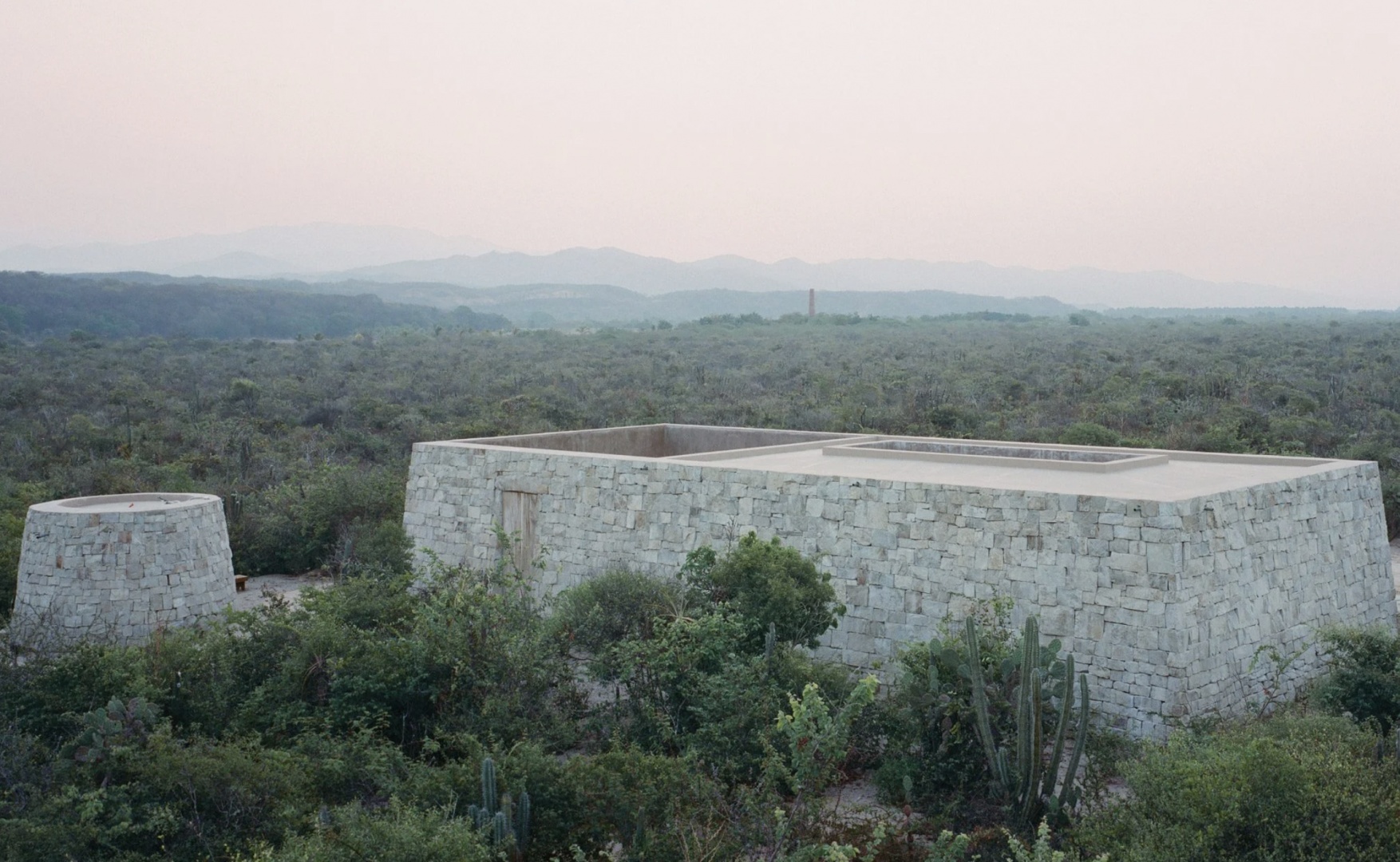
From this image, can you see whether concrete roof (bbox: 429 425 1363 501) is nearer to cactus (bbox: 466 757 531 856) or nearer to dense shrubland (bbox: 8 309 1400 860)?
dense shrubland (bbox: 8 309 1400 860)

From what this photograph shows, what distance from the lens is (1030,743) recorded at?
7922 millimetres

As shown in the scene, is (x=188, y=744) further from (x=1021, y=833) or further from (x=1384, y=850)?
(x=1384, y=850)

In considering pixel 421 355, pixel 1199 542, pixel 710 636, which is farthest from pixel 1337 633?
pixel 421 355

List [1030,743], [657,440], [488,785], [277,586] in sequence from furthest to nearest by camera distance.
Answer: [657,440] → [277,586] → [1030,743] → [488,785]

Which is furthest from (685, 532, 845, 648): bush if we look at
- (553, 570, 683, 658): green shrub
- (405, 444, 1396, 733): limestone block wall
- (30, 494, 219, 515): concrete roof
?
(30, 494, 219, 515): concrete roof

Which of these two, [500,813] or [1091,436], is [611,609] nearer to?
[500,813]

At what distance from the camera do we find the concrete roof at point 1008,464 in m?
10.9

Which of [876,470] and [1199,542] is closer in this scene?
[1199,542]

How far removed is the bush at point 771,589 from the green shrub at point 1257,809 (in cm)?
356

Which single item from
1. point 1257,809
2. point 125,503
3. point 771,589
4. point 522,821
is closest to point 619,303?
point 125,503

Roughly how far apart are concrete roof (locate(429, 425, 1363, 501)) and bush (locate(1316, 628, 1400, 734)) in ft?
5.20

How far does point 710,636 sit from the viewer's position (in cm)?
1001

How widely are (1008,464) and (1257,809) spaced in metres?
6.36

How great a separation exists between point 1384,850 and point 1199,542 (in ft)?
12.1
